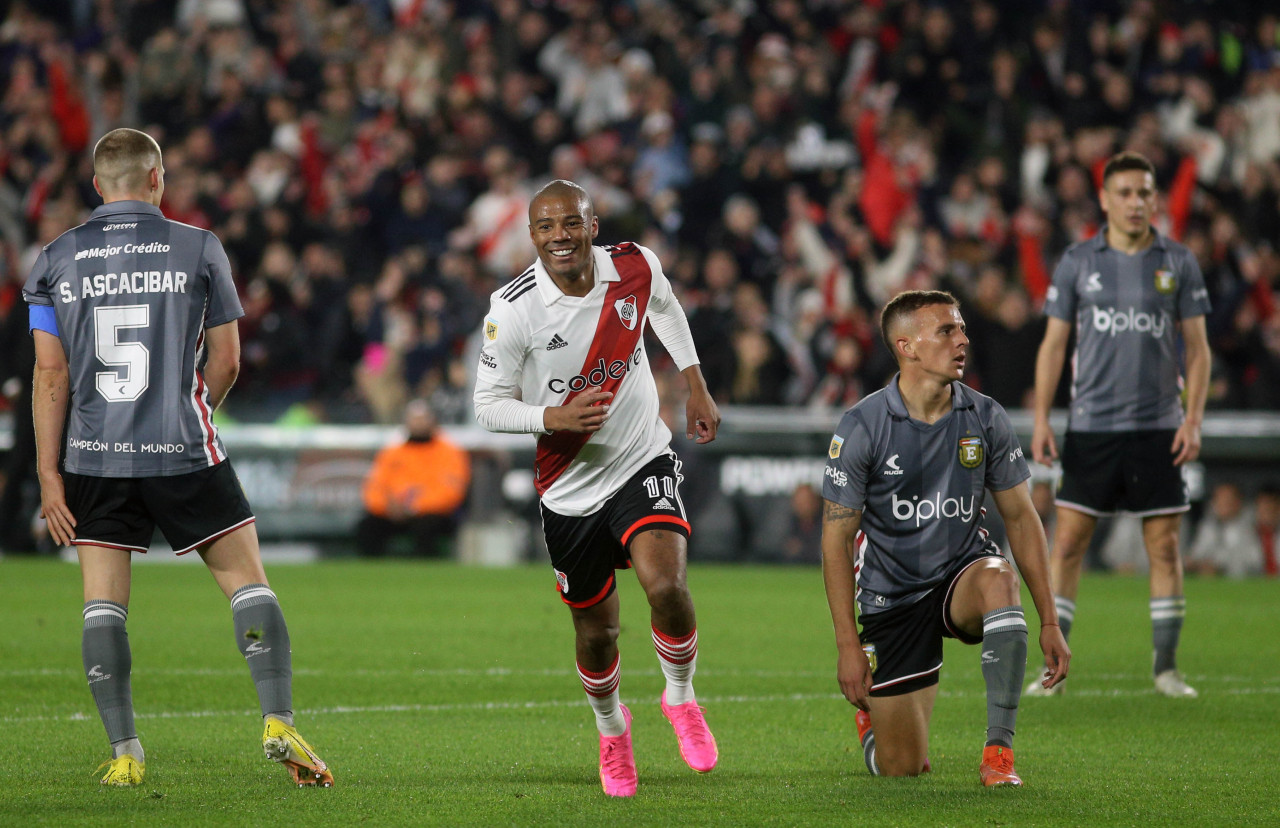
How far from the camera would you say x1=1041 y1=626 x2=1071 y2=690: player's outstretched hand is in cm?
516

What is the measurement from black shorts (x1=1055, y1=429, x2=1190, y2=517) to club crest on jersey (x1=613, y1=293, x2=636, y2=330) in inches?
131

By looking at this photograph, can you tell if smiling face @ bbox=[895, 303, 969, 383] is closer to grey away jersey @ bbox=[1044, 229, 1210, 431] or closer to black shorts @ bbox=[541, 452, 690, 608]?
black shorts @ bbox=[541, 452, 690, 608]

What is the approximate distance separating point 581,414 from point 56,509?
175 cm

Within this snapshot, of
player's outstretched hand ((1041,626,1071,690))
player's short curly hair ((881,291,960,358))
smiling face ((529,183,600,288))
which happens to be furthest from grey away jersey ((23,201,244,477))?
player's outstretched hand ((1041,626,1071,690))

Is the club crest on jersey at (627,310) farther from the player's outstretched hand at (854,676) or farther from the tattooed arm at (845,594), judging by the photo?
the player's outstretched hand at (854,676)

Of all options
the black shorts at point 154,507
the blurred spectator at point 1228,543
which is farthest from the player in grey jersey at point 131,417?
the blurred spectator at point 1228,543

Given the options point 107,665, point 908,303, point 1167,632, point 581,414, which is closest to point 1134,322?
point 1167,632

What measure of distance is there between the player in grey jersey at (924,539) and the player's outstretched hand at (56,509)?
8.21 feet


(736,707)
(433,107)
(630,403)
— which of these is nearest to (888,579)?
(630,403)

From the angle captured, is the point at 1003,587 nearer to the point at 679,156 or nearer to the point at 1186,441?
the point at 1186,441

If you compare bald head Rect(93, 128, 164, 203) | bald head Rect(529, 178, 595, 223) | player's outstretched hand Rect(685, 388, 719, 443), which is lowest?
player's outstretched hand Rect(685, 388, 719, 443)

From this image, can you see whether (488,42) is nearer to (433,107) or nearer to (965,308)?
(433,107)

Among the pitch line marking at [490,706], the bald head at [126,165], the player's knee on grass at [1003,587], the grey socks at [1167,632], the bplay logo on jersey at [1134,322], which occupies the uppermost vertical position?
the bald head at [126,165]

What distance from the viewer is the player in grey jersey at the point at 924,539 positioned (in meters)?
5.40
